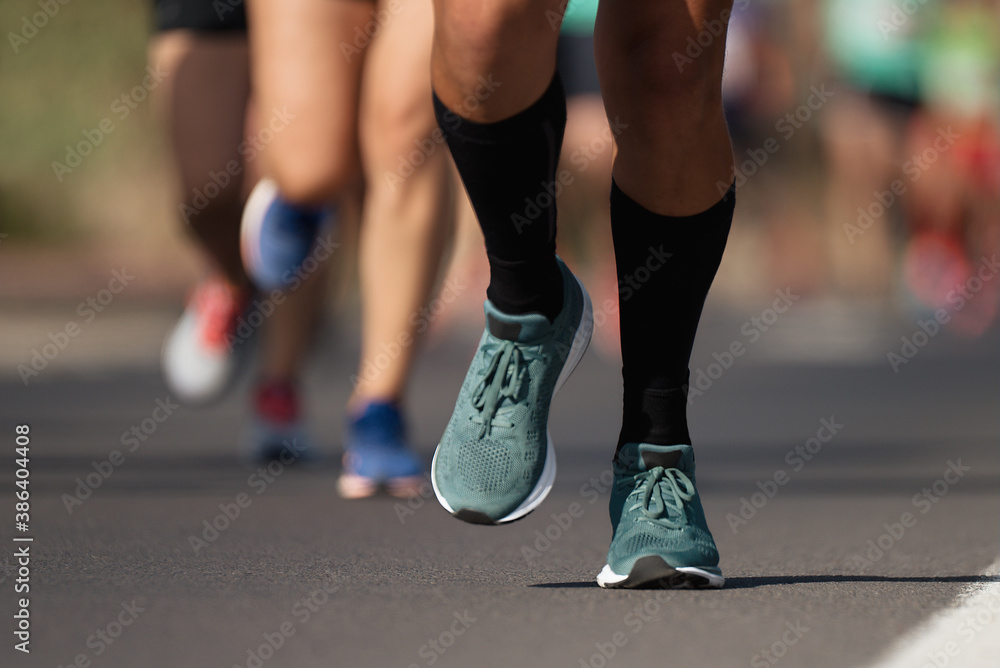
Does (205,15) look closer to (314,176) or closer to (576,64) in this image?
(314,176)

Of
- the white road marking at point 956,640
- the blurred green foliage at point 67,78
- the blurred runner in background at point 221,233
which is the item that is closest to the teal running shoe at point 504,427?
the white road marking at point 956,640

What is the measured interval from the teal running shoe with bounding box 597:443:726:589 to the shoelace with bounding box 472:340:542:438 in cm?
23

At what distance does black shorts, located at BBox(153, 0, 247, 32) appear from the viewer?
4.86 m

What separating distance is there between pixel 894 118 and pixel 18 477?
973 centimetres

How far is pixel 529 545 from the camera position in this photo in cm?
321

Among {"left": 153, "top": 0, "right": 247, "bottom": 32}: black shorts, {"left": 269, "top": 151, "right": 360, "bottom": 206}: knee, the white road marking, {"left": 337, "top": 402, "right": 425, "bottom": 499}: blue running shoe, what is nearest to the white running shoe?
{"left": 153, "top": 0, "right": 247, "bottom": 32}: black shorts

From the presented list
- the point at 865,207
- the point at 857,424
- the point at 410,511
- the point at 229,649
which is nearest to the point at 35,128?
the point at 865,207

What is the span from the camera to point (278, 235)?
4.46 metres

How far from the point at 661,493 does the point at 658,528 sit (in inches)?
2.5

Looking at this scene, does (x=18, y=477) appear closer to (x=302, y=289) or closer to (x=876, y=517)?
(x=302, y=289)

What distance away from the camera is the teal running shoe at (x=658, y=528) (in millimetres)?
2666

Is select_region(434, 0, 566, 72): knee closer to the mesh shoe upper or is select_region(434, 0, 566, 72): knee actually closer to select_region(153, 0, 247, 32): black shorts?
the mesh shoe upper

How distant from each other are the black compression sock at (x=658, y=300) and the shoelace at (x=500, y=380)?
0.69 feet

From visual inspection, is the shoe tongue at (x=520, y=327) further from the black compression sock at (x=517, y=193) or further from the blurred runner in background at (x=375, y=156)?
the blurred runner in background at (x=375, y=156)
